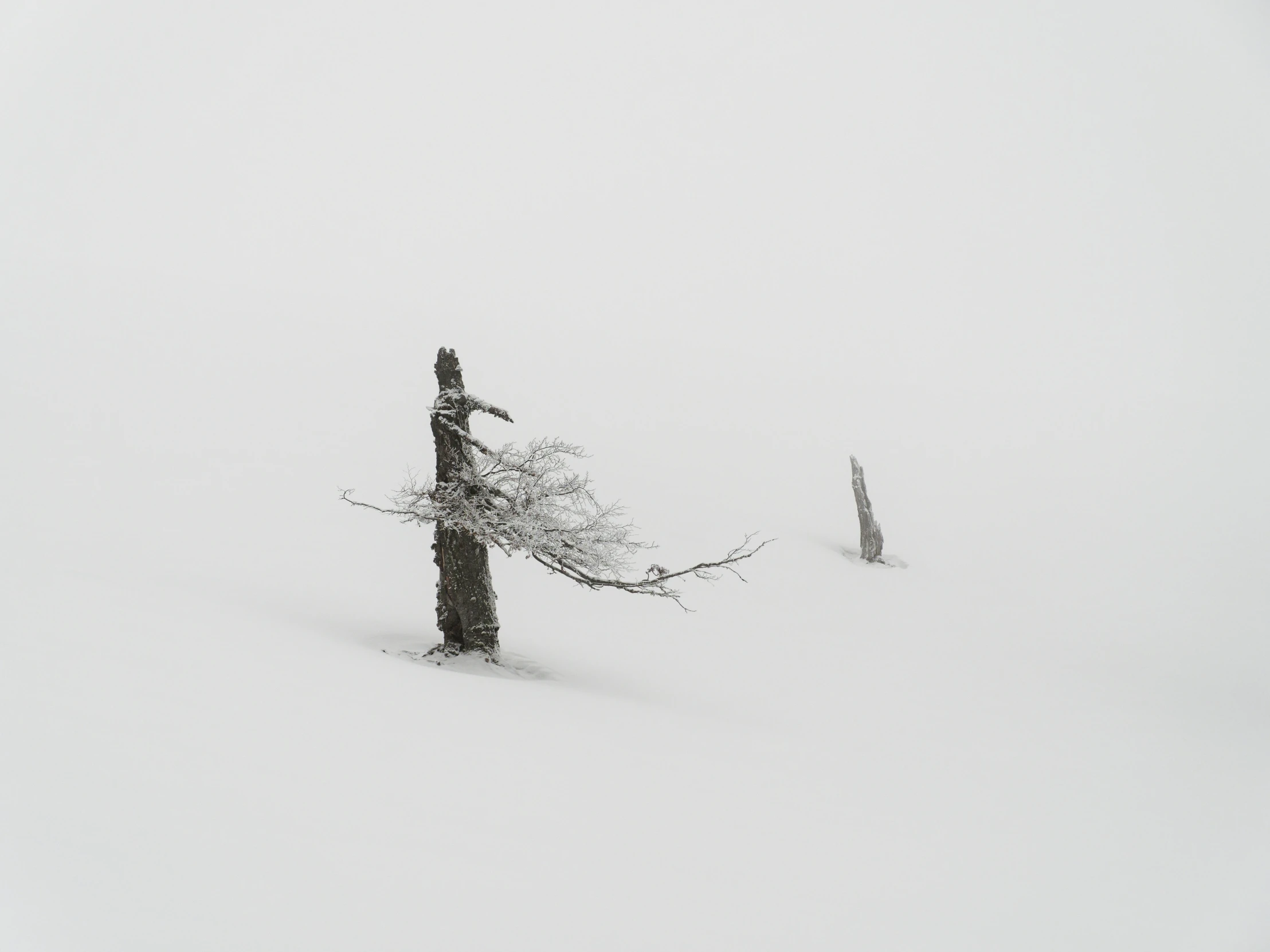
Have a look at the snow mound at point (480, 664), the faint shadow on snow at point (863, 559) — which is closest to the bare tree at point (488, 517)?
the snow mound at point (480, 664)

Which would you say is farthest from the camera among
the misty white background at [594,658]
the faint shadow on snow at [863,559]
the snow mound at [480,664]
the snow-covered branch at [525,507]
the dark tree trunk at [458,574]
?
the faint shadow on snow at [863,559]

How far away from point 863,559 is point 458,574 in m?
15.6

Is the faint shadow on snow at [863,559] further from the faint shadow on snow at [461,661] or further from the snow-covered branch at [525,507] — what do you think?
the faint shadow on snow at [461,661]

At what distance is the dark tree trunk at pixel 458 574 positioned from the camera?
9961 mm

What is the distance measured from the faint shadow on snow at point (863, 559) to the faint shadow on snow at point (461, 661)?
14.1m

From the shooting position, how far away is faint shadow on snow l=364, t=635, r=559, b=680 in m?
9.47

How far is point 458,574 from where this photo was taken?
33.1 feet

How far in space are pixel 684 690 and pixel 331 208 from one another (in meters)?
115

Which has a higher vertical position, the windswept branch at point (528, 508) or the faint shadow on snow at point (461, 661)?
the windswept branch at point (528, 508)

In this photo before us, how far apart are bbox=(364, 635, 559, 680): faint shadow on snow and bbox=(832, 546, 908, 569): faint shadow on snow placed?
1412 cm

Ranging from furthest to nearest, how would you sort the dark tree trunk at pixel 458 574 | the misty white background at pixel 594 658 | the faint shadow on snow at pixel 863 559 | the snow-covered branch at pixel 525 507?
the faint shadow on snow at pixel 863 559, the dark tree trunk at pixel 458 574, the snow-covered branch at pixel 525 507, the misty white background at pixel 594 658

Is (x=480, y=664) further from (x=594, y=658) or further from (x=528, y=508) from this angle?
(x=594, y=658)

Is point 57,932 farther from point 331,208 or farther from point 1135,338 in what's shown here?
point 1135,338

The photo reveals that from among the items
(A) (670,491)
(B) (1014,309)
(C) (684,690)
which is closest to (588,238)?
(B) (1014,309)
